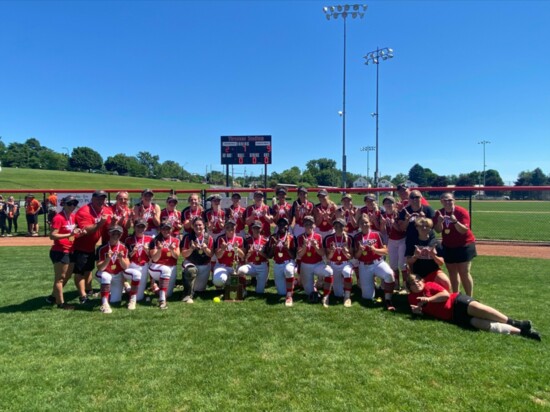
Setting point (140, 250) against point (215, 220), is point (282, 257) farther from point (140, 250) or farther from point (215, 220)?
point (140, 250)

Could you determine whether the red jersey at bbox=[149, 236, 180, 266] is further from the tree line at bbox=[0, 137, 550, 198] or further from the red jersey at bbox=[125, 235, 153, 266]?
the tree line at bbox=[0, 137, 550, 198]

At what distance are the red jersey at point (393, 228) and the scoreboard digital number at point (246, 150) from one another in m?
15.4

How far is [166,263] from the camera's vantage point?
6.32m

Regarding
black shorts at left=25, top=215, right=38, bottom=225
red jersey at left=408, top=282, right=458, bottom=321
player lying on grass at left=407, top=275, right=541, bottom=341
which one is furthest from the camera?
black shorts at left=25, top=215, right=38, bottom=225

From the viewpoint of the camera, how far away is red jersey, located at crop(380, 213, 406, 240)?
6.36m

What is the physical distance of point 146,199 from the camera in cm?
697

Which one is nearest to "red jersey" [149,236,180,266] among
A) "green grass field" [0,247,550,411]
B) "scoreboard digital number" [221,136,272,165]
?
"green grass field" [0,247,550,411]

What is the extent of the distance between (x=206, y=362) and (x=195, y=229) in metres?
2.97

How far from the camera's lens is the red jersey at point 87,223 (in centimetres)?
588

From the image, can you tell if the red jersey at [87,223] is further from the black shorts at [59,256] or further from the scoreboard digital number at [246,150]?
the scoreboard digital number at [246,150]

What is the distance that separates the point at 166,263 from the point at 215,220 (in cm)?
129

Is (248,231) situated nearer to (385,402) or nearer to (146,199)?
(146,199)

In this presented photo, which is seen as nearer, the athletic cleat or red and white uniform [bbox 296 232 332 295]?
the athletic cleat

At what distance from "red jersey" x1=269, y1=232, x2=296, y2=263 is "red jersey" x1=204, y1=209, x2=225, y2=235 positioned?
1.14m
